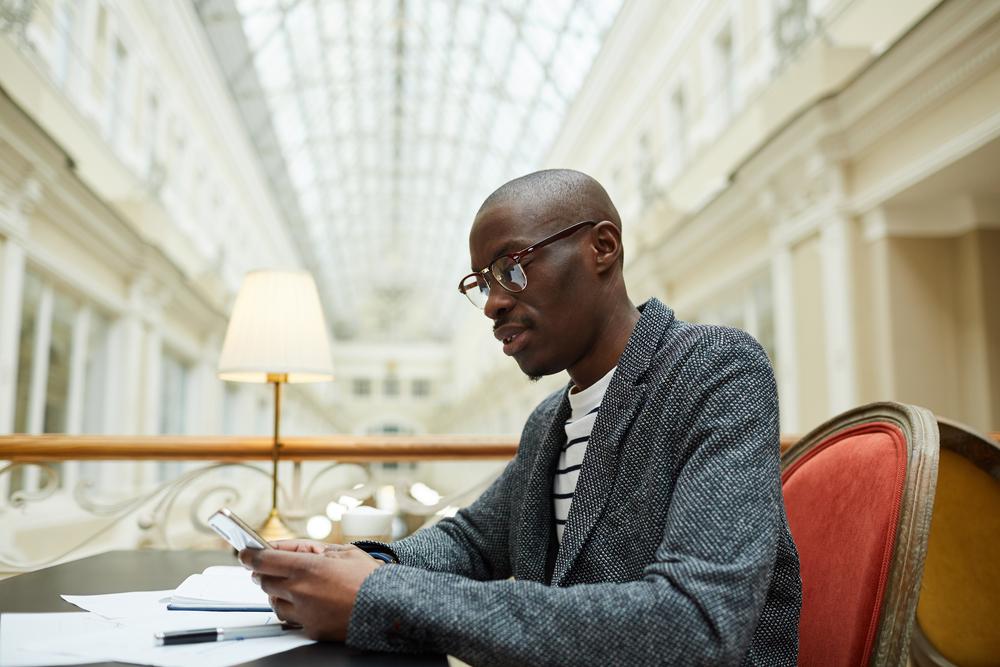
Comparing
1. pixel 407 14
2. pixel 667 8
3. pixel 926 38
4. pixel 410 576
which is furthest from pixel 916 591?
pixel 407 14

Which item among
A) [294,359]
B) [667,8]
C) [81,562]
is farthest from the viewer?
[667,8]

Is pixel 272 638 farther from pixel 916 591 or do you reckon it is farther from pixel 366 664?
pixel 916 591

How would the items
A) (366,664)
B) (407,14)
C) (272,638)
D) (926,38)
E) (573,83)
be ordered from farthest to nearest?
(407,14), (573,83), (926,38), (272,638), (366,664)

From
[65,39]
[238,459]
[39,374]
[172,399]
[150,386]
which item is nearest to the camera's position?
[238,459]

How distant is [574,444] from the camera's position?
151 centimetres

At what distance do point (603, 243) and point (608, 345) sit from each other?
0.19m

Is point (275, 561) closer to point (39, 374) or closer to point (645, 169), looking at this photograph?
point (39, 374)

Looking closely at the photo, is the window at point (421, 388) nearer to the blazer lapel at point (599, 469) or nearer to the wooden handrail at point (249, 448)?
the wooden handrail at point (249, 448)

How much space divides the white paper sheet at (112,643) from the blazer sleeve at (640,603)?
0.15m

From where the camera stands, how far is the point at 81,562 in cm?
172

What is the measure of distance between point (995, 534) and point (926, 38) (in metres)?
4.10

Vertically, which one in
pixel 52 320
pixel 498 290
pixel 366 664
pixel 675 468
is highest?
pixel 52 320

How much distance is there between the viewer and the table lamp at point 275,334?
2.74m

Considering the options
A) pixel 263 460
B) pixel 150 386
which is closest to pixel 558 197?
pixel 263 460
